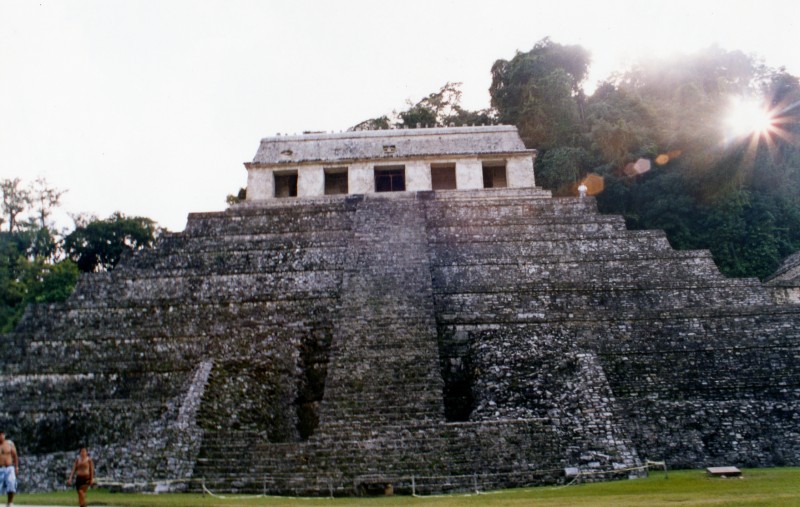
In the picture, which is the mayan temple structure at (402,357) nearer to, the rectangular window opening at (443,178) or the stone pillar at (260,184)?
the stone pillar at (260,184)

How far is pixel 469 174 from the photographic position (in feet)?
71.7

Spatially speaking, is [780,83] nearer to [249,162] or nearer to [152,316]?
[249,162]

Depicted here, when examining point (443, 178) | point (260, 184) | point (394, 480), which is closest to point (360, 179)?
point (443, 178)

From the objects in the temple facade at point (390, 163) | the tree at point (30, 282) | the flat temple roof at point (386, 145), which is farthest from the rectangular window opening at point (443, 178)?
the tree at point (30, 282)

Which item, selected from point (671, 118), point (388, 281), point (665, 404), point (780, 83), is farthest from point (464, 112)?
point (665, 404)

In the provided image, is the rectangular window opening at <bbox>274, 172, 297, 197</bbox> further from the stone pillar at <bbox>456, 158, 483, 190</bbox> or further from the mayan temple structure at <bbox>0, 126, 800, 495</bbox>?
the stone pillar at <bbox>456, 158, 483, 190</bbox>

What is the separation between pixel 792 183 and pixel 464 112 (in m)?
17.5

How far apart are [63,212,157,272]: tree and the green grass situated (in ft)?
79.1

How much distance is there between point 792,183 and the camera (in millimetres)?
24547

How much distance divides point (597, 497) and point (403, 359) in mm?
4847

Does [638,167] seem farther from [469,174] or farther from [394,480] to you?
[394,480]

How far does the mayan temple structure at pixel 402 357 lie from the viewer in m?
9.36

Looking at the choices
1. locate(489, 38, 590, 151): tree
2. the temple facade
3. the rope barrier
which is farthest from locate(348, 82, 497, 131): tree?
the rope barrier

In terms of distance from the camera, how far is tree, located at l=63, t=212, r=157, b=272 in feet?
102
